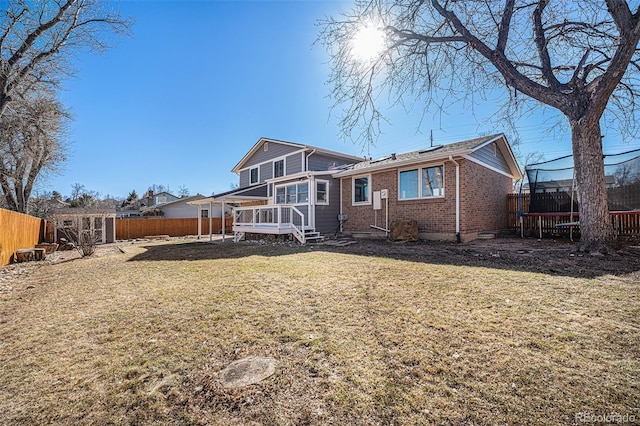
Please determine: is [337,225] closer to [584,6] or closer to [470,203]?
[470,203]

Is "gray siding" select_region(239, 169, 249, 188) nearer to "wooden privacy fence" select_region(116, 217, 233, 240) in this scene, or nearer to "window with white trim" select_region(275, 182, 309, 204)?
"wooden privacy fence" select_region(116, 217, 233, 240)

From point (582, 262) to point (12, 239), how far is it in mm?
16342

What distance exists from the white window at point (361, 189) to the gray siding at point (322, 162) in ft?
9.71

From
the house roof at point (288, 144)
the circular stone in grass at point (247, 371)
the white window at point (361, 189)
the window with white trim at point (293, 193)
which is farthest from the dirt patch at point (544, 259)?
the house roof at point (288, 144)

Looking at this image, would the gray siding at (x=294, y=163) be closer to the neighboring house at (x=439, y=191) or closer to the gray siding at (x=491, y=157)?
the neighboring house at (x=439, y=191)

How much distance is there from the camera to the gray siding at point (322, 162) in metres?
14.6

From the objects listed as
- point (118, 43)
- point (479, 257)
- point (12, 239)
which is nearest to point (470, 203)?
point (479, 257)

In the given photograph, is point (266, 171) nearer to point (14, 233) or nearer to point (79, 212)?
point (14, 233)

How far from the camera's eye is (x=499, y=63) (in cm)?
722

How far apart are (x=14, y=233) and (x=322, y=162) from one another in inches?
507

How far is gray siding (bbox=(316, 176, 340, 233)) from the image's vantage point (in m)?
12.7

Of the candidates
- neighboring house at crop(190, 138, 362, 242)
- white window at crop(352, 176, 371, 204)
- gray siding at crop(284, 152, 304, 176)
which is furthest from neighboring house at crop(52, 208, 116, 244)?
white window at crop(352, 176, 371, 204)

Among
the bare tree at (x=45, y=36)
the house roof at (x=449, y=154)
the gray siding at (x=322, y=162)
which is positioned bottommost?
the house roof at (x=449, y=154)

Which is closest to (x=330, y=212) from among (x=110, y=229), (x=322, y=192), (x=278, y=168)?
(x=322, y=192)
